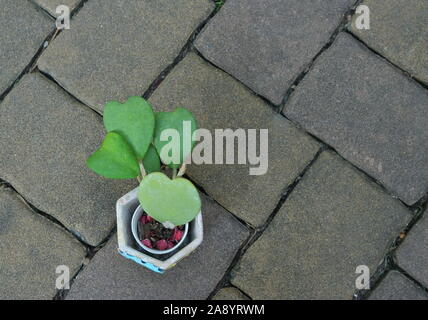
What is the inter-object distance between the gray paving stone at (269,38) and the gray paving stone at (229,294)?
517mm

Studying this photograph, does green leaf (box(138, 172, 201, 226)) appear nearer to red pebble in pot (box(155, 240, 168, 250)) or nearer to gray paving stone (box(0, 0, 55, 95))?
red pebble in pot (box(155, 240, 168, 250))

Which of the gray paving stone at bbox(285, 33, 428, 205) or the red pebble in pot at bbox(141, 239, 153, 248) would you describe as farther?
the gray paving stone at bbox(285, 33, 428, 205)

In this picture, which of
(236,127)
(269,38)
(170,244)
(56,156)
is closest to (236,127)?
(236,127)

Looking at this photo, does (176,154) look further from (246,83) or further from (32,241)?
(32,241)

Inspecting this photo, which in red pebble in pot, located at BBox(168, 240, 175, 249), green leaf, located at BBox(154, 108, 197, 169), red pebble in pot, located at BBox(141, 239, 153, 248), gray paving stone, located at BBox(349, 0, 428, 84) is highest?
gray paving stone, located at BBox(349, 0, 428, 84)

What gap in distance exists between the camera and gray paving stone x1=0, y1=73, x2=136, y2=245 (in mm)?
1289

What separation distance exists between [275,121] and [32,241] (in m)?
0.72

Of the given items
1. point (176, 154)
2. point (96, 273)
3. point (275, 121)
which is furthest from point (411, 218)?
point (96, 273)

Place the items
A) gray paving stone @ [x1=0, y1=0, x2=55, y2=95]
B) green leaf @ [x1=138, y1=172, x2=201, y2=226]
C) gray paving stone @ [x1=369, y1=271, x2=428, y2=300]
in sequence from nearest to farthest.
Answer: green leaf @ [x1=138, y1=172, x2=201, y2=226] < gray paving stone @ [x1=369, y1=271, x2=428, y2=300] < gray paving stone @ [x1=0, y1=0, x2=55, y2=95]

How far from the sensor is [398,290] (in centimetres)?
125

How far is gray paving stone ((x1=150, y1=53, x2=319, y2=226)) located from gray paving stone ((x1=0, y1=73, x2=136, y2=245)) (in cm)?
22

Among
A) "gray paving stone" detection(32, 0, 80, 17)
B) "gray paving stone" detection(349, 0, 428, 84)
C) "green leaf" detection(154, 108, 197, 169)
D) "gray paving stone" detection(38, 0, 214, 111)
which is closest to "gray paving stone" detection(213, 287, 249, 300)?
"green leaf" detection(154, 108, 197, 169)

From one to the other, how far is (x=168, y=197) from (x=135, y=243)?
0.93 ft

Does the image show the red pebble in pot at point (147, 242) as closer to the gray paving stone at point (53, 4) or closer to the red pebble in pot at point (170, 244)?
the red pebble in pot at point (170, 244)
